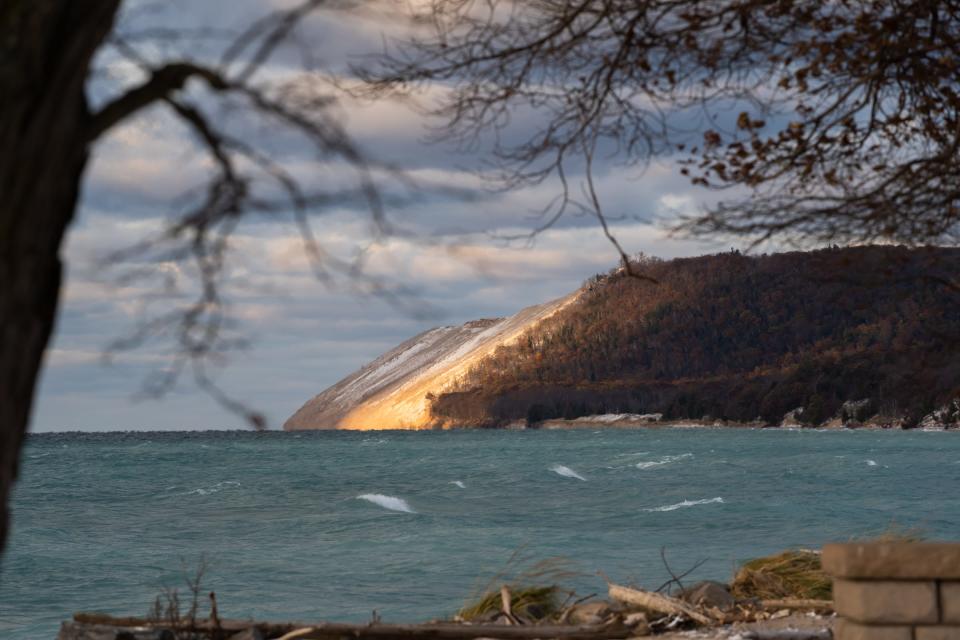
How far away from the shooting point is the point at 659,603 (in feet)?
28.8

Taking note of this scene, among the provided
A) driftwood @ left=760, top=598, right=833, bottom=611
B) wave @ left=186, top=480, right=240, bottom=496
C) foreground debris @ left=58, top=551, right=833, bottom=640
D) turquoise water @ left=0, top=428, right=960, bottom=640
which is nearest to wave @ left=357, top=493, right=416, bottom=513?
turquoise water @ left=0, top=428, right=960, bottom=640

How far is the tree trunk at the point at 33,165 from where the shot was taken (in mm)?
2943

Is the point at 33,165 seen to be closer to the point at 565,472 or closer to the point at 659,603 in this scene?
the point at 659,603

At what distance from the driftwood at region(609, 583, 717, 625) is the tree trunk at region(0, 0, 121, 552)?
6.33 metres

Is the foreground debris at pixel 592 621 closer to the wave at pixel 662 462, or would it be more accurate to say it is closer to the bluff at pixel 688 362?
the wave at pixel 662 462

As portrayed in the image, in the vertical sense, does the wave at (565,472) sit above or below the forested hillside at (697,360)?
below

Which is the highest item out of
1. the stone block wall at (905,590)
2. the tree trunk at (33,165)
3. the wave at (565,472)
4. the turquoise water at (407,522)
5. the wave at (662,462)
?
the tree trunk at (33,165)

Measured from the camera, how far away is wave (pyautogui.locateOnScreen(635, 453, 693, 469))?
2030 inches

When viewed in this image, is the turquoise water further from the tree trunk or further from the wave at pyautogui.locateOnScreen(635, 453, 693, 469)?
the tree trunk

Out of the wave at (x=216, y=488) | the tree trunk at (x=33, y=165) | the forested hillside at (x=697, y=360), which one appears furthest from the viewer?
the forested hillside at (x=697, y=360)

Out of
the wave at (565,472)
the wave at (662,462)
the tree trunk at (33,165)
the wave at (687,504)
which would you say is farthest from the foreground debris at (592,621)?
the wave at (662,462)

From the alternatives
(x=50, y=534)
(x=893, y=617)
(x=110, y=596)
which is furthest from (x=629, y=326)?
(x=893, y=617)

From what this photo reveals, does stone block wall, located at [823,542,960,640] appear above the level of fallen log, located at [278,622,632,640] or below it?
above

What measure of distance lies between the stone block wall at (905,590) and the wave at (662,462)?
45.5 meters
